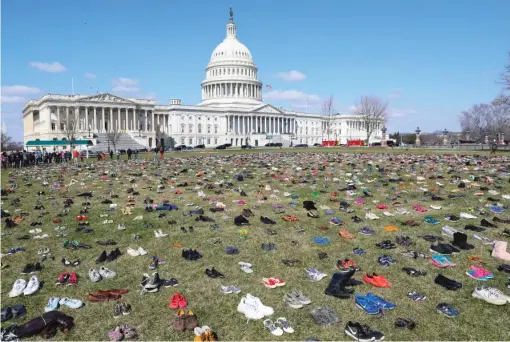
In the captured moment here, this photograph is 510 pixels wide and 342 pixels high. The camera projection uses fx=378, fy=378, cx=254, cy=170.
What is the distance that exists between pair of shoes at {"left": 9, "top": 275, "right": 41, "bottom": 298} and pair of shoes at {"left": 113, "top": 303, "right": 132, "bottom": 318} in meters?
1.99

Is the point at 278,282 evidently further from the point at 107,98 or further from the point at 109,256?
the point at 107,98

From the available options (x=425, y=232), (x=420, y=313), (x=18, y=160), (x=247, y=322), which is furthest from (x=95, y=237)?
(x=18, y=160)

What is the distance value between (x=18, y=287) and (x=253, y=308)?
15.1 ft

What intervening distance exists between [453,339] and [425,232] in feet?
19.0

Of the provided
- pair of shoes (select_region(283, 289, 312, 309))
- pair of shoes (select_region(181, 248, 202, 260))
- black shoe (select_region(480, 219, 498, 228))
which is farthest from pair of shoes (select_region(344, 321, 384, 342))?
black shoe (select_region(480, 219, 498, 228))

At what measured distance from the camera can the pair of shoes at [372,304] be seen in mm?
6273

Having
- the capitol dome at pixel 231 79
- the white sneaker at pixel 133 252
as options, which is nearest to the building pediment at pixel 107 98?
the capitol dome at pixel 231 79

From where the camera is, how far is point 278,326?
19.1 feet

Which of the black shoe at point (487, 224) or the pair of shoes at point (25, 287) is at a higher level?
the black shoe at point (487, 224)

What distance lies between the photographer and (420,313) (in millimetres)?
6227

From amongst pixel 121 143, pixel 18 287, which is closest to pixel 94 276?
pixel 18 287

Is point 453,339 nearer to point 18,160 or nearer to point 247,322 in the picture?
point 247,322

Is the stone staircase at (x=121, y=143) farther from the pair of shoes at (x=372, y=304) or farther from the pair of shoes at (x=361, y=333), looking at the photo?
the pair of shoes at (x=361, y=333)

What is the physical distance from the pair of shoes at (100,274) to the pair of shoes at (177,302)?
6.32ft
